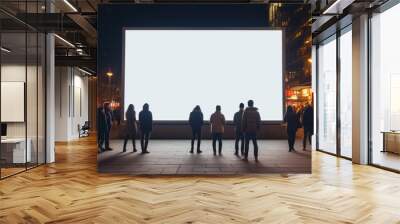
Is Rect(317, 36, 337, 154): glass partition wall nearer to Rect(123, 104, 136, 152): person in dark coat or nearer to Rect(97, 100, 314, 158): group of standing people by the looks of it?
Rect(97, 100, 314, 158): group of standing people

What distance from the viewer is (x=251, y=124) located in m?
6.68

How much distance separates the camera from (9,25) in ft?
22.6

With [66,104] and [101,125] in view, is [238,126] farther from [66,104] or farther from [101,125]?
[66,104]

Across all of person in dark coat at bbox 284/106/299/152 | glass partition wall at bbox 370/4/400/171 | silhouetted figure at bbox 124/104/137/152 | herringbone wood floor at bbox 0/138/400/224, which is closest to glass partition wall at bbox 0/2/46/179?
herringbone wood floor at bbox 0/138/400/224

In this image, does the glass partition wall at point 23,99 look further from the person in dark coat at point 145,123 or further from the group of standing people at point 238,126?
the group of standing people at point 238,126

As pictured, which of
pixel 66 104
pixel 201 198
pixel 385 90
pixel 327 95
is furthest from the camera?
pixel 66 104

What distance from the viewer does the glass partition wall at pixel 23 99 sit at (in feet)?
24.6

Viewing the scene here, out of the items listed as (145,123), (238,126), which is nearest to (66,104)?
(145,123)

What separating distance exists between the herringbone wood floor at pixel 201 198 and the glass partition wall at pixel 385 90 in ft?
3.76

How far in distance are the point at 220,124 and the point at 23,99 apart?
451 cm

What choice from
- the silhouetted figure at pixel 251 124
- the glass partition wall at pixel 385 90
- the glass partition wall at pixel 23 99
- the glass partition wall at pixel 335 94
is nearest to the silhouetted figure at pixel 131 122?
the silhouetted figure at pixel 251 124

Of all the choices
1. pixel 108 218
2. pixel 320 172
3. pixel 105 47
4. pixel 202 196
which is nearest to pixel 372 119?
pixel 320 172

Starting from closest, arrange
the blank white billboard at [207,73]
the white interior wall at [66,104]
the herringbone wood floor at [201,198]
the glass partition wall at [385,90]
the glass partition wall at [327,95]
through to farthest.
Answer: the herringbone wood floor at [201,198] < the blank white billboard at [207,73] < the glass partition wall at [385,90] < the glass partition wall at [327,95] < the white interior wall at [66,104]

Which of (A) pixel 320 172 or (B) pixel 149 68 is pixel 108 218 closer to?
(B) pixel 149 68
